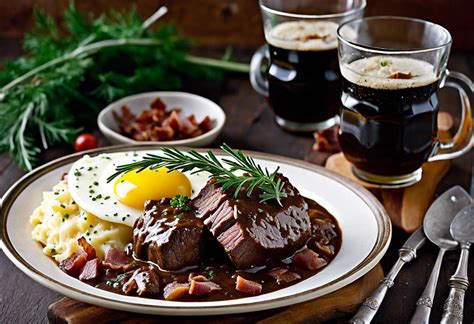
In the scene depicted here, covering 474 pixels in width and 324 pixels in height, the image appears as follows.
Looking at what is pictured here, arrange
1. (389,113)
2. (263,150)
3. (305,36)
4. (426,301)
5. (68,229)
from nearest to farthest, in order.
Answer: (426,301)
(68,229)
(389,113)
(305,36)
(263,150)

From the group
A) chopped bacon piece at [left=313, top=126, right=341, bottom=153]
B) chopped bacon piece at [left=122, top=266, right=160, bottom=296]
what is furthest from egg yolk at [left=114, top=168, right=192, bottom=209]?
chopped bacon piece at [left=313, top=126, right=341, bottom=153]

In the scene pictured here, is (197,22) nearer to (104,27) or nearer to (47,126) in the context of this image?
(104,27)

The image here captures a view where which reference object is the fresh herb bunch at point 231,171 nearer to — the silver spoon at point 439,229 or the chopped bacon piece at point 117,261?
the chopped bacon piece at point 117,261

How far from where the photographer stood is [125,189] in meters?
4.57

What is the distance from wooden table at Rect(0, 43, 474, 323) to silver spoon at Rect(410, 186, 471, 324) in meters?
0.08

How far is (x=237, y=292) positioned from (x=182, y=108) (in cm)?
315

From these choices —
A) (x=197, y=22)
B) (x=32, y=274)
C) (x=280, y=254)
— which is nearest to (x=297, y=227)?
(x=280, y=254)

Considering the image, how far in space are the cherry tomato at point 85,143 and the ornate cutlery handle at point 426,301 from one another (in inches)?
120

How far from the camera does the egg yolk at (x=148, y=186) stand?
4.55 meters

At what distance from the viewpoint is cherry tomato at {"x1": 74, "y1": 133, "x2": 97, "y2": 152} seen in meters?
6.17

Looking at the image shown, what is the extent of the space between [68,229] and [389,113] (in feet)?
7.64

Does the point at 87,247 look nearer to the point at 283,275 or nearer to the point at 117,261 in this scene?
the point at 117,261

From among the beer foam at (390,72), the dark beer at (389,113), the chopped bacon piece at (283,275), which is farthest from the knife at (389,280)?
the beer foam at (390,72)

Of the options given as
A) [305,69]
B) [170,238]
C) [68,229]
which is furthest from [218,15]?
[170,238]
